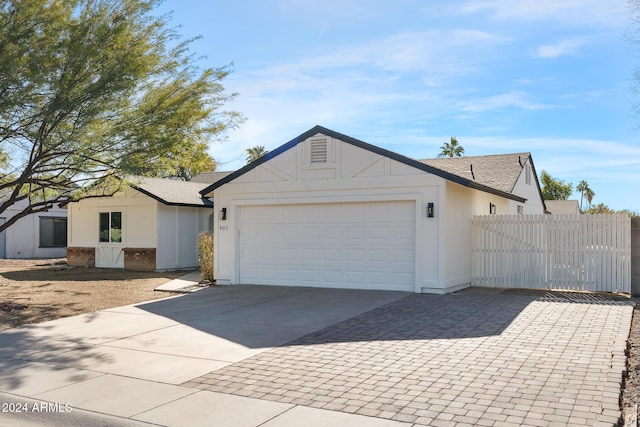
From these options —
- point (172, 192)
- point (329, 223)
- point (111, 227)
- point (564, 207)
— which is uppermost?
point (172, 192)

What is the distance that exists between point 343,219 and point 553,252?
540 cm

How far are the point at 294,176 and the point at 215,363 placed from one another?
8.54 metres

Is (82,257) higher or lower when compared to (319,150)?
lower

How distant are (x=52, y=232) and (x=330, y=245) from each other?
21.3 m

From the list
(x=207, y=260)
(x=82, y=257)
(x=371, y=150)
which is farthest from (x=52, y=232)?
(x=371, y=150)

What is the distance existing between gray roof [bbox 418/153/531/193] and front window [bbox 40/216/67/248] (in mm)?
19816

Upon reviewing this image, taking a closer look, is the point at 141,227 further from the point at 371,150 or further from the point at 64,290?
the point at 371,150

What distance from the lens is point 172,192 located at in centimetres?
2369

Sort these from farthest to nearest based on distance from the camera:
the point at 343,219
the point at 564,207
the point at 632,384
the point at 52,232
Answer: the point at 564,207, the point at 52,232, the point at 343,219, the point at 632,384

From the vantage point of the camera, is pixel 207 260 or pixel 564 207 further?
pixel 564 207

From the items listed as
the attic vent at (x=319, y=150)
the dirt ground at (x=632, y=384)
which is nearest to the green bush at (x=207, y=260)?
the attic vent at (x=319, y=150)

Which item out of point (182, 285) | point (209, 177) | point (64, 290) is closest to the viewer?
point (64, 290)

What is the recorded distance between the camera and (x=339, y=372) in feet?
22.4

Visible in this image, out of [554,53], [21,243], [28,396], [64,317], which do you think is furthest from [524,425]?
[21,243]
